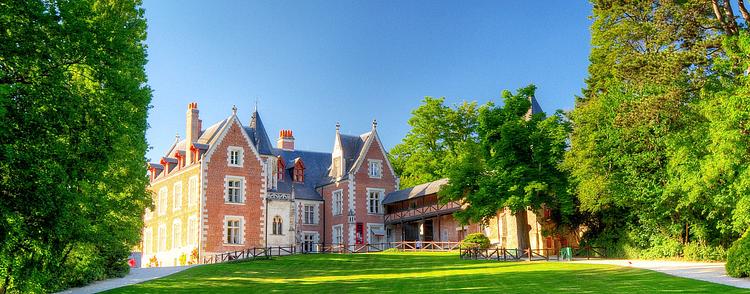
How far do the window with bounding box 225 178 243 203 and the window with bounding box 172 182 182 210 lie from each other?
4.57 meters

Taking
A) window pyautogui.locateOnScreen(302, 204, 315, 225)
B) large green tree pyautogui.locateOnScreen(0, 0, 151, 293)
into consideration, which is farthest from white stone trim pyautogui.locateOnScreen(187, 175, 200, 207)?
large green tree pyautogui.locateOnScreen(0, 0, 151, 293)

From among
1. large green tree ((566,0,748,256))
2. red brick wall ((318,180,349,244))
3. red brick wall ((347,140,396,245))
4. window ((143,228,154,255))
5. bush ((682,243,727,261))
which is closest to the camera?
large green tree ((566,0,748,256))

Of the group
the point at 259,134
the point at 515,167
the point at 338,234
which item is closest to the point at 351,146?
the point at 338,234

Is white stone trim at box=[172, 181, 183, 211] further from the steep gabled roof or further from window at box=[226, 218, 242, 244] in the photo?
the steep gabled roof

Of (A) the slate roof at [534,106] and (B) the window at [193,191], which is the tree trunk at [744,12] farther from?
(B) the window at [193,191]

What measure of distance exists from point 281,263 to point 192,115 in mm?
16407

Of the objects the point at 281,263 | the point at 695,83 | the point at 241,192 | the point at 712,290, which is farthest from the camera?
the point at 241,192

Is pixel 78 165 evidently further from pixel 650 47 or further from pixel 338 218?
pixel 338 218

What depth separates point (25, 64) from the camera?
16.5m

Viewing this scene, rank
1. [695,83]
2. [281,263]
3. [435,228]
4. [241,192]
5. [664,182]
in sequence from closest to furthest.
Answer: [695,83]
[664,182]
[281,263]
[241,192]
[435,228]

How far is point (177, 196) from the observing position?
161 ft

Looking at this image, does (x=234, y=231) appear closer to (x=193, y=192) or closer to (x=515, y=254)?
(x=193, y=192)

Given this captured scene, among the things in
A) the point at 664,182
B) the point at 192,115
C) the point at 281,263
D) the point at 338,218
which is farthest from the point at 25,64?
the point at 338,218

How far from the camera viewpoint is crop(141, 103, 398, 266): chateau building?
4553cm
